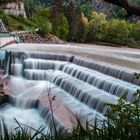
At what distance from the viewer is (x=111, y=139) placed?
11.1 feet

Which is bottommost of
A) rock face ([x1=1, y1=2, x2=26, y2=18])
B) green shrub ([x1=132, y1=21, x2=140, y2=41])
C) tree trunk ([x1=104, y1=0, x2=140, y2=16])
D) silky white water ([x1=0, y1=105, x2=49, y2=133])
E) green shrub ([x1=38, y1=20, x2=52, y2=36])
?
green shrub ([x1=132, y1=21, x2=140, y2=41])

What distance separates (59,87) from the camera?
1739cm

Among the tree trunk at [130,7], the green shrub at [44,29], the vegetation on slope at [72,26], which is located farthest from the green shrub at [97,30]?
the tree trunk at [130,7]

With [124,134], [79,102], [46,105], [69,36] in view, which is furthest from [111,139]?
[69,36]

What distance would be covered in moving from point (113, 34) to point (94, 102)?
32.4 metres

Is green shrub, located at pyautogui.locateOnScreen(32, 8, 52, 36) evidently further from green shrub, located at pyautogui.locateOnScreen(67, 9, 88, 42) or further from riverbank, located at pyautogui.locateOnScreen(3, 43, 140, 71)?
riverbank, located at pyautogui.locateOnScreen(3, 43, 140, 71)

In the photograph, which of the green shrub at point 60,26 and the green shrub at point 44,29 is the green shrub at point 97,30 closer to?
the green shrub at point 60,26

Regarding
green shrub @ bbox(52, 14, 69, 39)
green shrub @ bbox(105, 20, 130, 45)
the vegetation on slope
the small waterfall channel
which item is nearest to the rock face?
the vegetation on slope

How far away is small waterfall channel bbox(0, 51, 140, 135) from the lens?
43.5 ft

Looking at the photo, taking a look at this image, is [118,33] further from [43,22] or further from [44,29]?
[44,29]

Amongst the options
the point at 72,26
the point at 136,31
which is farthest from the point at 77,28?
the point at 136,31

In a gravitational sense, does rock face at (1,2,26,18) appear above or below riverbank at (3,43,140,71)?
above

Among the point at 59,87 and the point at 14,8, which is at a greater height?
the point at 14,8

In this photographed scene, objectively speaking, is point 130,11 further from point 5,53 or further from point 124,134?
point 5,53
